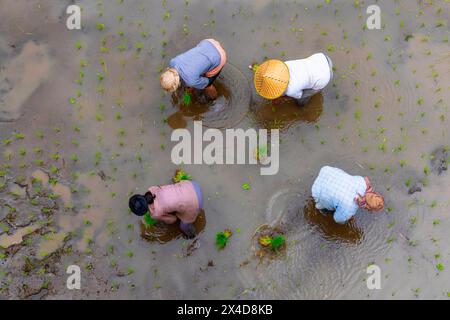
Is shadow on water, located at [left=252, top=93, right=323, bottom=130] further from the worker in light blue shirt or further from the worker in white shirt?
the worker in light blue shirt

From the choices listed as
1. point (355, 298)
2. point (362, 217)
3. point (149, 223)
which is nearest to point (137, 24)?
point (149, 223)

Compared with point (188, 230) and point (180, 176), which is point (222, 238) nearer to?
point (188, 230)

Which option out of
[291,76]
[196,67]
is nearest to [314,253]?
[291,76]

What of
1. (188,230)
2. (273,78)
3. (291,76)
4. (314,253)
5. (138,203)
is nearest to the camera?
(138,203)

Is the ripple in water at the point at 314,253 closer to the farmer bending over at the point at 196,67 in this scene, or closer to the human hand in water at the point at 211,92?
the human hand in water at the point at 211,92

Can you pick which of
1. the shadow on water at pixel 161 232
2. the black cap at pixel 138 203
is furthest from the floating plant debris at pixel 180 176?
the black cap at pixel 138 203
